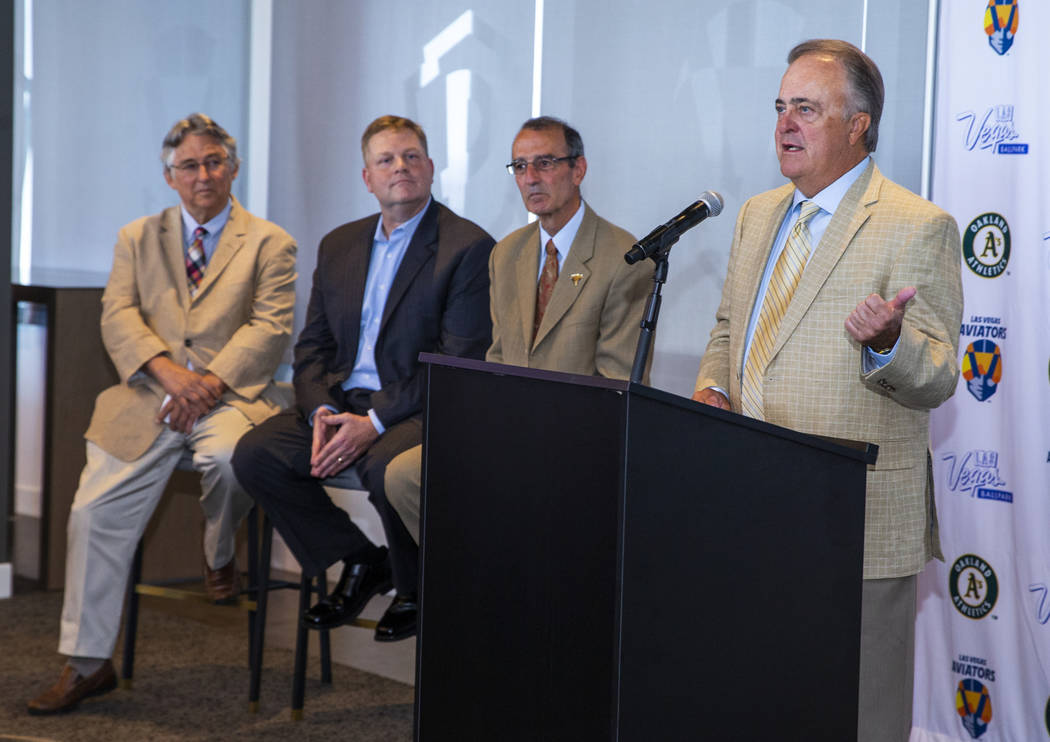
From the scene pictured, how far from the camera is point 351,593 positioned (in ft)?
11.2

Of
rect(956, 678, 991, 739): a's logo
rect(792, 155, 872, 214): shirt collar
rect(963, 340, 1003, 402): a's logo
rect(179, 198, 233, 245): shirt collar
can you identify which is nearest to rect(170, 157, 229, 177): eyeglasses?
rect(179, 198, 233, 245): shirt collar

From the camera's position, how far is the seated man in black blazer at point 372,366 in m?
3.38

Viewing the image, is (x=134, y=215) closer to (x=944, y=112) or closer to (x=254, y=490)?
(x=254, y=490)

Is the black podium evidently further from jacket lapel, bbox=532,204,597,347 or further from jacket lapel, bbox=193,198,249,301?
jacket lapel, bbox=193,198,249,301

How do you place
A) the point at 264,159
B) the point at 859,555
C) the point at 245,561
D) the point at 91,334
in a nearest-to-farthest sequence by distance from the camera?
the point at 859,555 < the point at 91,334 < the point at 245,561 < the point at 264,159

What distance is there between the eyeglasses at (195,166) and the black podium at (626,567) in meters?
2.43

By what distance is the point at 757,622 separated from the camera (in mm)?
1763

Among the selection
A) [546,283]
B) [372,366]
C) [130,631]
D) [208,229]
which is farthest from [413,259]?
[130,631]

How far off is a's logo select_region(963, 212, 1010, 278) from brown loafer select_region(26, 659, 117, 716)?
280cm

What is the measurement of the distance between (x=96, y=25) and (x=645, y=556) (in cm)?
451

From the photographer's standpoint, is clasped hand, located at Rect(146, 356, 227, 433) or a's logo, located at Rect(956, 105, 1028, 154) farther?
clasped hand, located at Rect(146, 356, 227, 433)

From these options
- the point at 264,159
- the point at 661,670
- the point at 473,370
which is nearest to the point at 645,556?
the point at 661,670

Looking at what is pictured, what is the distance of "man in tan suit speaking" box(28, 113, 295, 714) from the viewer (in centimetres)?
358

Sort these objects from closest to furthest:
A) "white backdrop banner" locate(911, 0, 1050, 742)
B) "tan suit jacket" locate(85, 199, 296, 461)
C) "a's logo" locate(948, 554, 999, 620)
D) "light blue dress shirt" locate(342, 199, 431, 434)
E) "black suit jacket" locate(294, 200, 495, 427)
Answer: "white backdrop banner" locate(911, 0, 1050, 742)
"a's logo" locate(948, 554, 999, 620)
"black suit jacket" locate(294, 200, 495, 427)
"light blue dress shirt" locate(342, 199, 431, 434)
"tan suit jacket" locate(85, 199, 296, 461)
